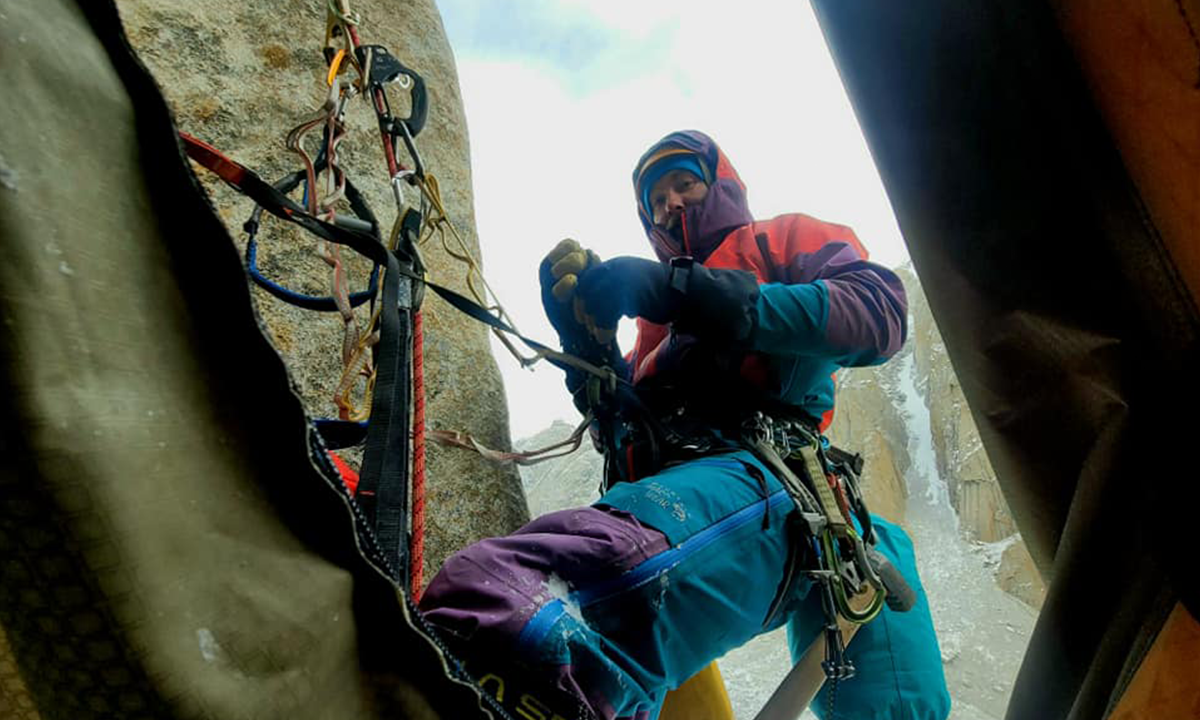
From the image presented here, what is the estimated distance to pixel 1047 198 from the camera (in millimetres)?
564

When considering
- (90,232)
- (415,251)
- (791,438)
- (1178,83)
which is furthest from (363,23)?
(1178,83)

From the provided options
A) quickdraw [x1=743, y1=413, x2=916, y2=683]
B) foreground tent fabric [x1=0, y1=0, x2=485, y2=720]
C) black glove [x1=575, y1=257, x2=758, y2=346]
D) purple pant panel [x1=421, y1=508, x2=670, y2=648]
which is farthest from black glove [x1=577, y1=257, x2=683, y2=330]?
foreground tent fabric [x1=0, y1=0, x2=485, y2=720]

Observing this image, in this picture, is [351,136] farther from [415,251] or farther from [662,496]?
[662,496]

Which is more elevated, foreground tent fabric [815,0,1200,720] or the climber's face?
the climber's face

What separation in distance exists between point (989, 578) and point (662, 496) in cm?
1894

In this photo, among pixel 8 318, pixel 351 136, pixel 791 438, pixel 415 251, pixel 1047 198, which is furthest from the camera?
pixel 351 136

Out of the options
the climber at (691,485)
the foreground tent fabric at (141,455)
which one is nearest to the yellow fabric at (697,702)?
the climber at (691,485)

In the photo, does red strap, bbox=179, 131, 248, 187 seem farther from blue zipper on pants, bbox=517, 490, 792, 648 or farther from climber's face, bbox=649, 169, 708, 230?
climber's face, bbox=649, 169, 708, 230

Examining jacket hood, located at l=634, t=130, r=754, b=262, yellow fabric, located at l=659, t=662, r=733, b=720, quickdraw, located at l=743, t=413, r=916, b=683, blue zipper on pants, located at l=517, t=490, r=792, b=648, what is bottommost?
yellow fabric, located at l=659, t=662, r=733, b=720

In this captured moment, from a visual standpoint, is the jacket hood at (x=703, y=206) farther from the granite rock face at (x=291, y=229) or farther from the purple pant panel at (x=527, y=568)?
the purple pant panel at (x=527, y=568)

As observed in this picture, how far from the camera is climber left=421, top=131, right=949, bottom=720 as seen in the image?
2.46 feet

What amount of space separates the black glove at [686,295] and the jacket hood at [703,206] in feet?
1.90

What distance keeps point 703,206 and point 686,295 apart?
0.71m

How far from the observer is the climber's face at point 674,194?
208cm
